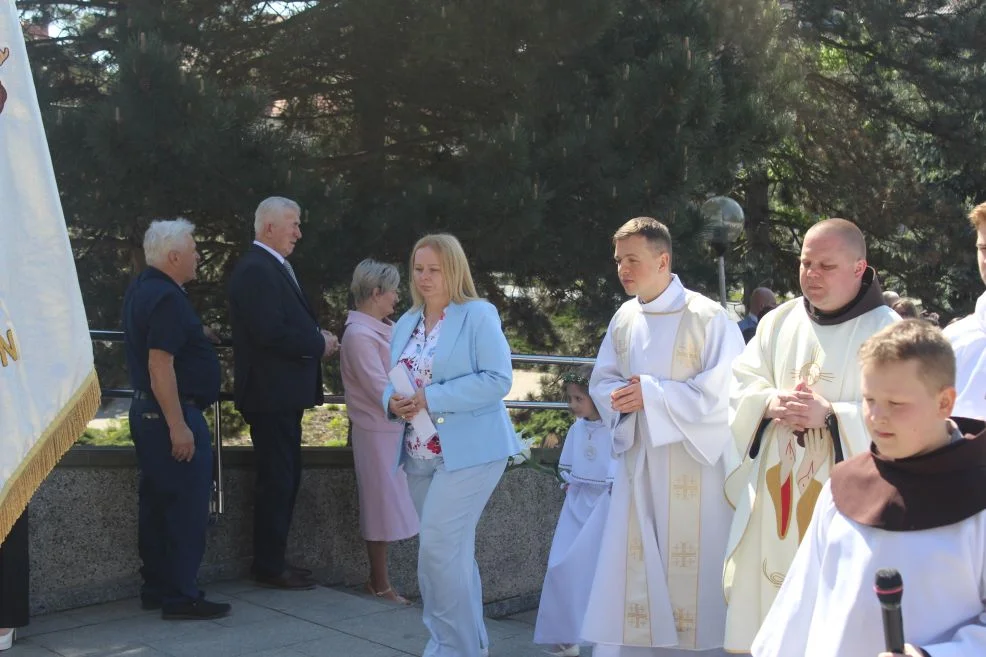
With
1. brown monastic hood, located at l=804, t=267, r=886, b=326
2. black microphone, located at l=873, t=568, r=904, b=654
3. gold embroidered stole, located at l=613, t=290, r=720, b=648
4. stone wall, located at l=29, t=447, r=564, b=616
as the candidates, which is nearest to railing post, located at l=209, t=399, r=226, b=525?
stone wall, located at l=29, t=447, r=564, b=616

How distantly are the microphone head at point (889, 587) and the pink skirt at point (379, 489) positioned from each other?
168 inches

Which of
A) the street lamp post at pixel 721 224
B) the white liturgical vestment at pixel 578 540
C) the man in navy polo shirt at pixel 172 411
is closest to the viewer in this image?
the man in navy polo shirt at pixel 172 411

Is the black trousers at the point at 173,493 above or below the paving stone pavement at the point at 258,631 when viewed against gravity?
above

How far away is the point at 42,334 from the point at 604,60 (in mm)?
4413

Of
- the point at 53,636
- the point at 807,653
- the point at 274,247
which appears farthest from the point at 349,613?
the point at 807,653

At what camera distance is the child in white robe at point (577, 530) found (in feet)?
17.9

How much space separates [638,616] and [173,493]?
7.23 feet

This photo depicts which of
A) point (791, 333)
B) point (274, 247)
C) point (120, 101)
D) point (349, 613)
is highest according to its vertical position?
point (120, 101)

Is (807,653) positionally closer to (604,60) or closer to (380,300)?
(380,300)

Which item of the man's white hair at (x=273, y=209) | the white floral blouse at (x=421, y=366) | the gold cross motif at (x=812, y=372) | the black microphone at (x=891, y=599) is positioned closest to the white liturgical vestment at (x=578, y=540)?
the white floral blouse at (x=421, y=366)

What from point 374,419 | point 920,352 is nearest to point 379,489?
point 374,419

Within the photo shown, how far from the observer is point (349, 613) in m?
5.36

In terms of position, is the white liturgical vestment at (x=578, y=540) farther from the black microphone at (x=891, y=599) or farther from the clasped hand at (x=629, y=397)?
the black microphone at (x=891, y=599)

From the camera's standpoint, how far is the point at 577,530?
573cm
